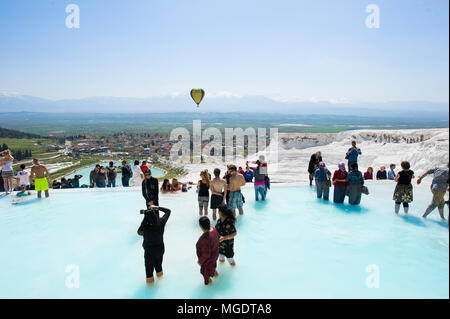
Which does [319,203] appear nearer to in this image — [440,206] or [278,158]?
[440,206]

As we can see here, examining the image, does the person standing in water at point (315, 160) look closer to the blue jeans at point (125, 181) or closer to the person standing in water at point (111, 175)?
the blue jeans at point (125, 181)

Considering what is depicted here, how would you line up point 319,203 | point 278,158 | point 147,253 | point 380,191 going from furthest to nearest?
point 278,158
point 380,191
point 319,203
point 147,253

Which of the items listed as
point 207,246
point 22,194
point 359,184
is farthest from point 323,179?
point 22,194

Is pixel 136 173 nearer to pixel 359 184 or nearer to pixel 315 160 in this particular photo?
pixel 315 160

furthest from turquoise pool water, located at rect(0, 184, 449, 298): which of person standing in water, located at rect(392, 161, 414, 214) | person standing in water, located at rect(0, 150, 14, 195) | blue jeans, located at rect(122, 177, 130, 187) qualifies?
blue jeans, located at rect(122, 177, 130, 187)

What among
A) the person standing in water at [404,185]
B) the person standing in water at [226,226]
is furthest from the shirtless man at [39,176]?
the person standing in water at [404,185]
